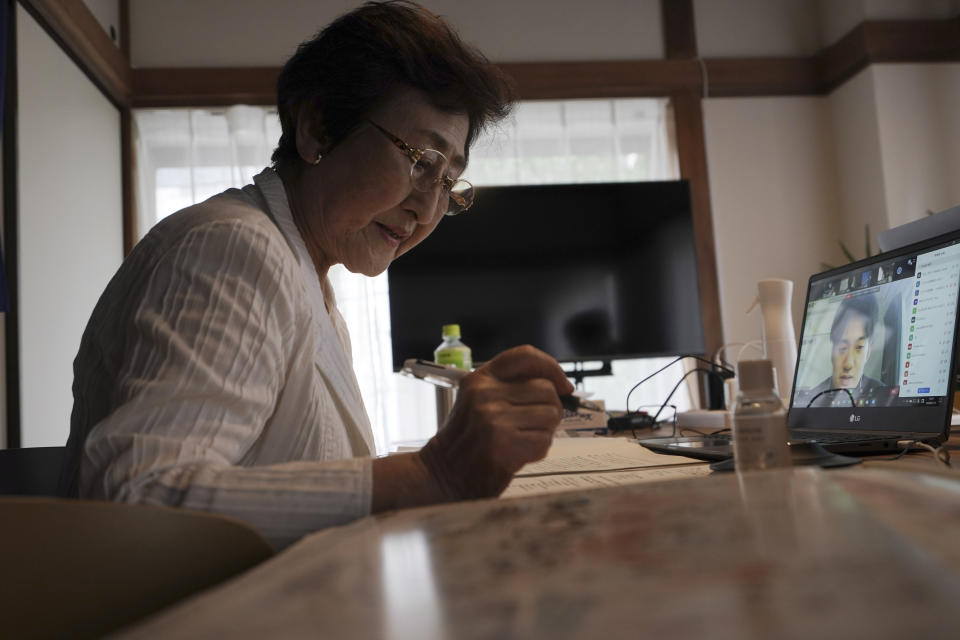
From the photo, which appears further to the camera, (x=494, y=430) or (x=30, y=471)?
(x=30, y=471)

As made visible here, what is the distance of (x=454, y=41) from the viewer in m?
1.09

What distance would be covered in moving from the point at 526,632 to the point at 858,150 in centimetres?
374

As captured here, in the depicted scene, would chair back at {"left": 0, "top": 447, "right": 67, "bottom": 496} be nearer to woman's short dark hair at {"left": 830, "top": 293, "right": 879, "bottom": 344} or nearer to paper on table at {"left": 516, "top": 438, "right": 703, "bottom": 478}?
paper on table at {"left": 516, "top": 438, "right": 703, "bottom": 478}

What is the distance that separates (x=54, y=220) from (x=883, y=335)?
2.58 metres

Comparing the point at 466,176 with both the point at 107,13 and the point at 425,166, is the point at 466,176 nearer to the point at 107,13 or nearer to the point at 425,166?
the point at 107,13

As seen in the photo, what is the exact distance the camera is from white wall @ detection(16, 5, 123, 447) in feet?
8.04

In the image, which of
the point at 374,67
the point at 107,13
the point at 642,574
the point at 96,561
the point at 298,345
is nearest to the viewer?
the point at 642,574

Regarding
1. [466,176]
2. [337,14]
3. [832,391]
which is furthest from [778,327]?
[337,14]

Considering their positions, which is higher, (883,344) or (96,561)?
(883,344)

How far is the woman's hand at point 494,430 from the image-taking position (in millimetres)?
671

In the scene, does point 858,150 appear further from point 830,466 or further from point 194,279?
point 194,279

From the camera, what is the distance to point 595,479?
2.97ft

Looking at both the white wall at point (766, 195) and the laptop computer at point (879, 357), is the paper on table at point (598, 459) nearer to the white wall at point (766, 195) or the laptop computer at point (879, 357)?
the laptop computer at point (879, 357)

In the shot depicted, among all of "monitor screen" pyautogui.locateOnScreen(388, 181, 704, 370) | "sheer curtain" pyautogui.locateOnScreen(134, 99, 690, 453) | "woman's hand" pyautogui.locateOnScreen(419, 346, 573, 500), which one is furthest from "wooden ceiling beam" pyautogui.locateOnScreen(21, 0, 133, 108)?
"woman's hand" pyautogui.locateOnScreen(419, 346, 573, 500)
